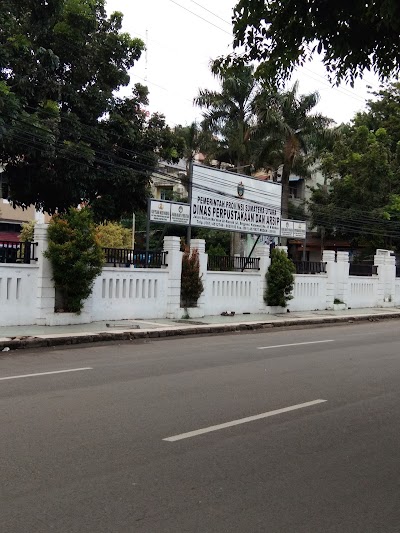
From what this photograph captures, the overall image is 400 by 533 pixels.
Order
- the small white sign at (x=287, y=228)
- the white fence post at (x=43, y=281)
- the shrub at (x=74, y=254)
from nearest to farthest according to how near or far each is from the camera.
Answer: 1. the shrub at (x=74, y=254)
2. the white fence post at (x=43, y=281)
3. the small white sign at (x=287, y=228)

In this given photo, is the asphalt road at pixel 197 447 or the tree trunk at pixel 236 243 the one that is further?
the tree trunk at pixel 236 243

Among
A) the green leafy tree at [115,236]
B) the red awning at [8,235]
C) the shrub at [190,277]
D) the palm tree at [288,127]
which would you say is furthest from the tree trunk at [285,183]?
the shrub at [190,277]

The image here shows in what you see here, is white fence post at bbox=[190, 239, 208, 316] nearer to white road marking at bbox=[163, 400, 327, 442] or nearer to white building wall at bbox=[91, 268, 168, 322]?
white building wall at bbox=[91, 268, 168, 322]

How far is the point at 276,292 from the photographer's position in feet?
75.7

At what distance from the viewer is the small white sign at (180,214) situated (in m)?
21.3

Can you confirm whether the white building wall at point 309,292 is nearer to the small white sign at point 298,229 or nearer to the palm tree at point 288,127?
the small white sign at point 298,229

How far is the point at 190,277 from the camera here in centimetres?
1991

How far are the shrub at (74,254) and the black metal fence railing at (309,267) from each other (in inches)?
455

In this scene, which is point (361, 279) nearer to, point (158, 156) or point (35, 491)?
point (158, 156)

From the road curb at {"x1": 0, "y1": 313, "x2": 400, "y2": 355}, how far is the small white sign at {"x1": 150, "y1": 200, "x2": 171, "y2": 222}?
4.69m

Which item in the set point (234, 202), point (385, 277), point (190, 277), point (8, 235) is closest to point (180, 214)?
point (190, 277)

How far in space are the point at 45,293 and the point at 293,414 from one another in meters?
9.82

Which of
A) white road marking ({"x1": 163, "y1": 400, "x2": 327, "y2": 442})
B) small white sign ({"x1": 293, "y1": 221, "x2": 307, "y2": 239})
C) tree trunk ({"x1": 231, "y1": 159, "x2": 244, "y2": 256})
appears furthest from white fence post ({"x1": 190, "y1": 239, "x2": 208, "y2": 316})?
tree trunk ({"x1": 231, "y1": 159, "x2": 244, "y2": 256})

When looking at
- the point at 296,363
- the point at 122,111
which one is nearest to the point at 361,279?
the point at 122,111
